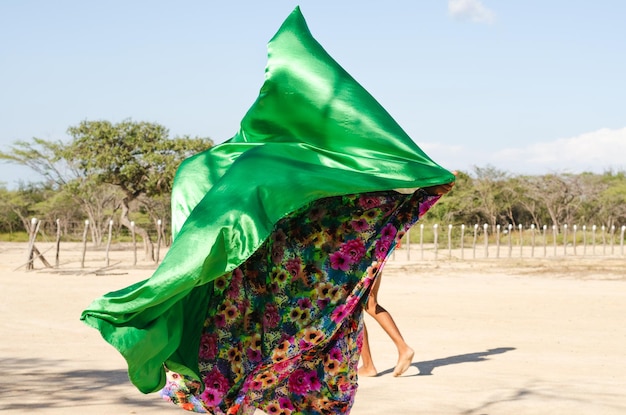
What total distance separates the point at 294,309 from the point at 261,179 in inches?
27.2

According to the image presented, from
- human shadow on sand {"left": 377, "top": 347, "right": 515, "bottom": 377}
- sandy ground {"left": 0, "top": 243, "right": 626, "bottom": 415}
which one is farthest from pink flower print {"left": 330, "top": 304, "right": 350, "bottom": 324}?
human shadow on sand {"left": 377, "top": 347, "right": 515, "bottom": 377}

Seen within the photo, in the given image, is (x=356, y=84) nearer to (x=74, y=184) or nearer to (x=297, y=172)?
(x=297, y=172)

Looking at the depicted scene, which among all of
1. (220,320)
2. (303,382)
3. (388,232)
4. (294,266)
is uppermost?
(388,232)

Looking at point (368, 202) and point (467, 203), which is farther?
point (467, 203)

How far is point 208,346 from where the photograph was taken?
441 cm

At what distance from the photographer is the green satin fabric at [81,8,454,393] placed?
3.71 meters

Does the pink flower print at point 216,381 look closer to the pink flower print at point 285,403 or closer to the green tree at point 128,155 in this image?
the pink flower print at point 285,403

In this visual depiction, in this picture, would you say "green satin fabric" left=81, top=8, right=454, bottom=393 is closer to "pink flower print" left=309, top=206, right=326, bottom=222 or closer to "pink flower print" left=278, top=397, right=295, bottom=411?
"pink flower print" left=309, top=206, right=326, bottom=222

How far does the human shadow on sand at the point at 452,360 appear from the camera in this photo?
24.2ft

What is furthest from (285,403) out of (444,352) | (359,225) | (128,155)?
(128,155)

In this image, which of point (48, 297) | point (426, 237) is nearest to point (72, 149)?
point (48, 297)

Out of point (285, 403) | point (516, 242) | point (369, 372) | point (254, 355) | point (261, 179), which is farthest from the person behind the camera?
point (516, 242)

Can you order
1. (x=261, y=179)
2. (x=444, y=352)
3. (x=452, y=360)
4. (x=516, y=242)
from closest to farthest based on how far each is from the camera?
(x=261, y=179), (x=452, y=360), (x=444, y=352), (x=516, y=242)

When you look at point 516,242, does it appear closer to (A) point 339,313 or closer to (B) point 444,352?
(B) point 444,352
